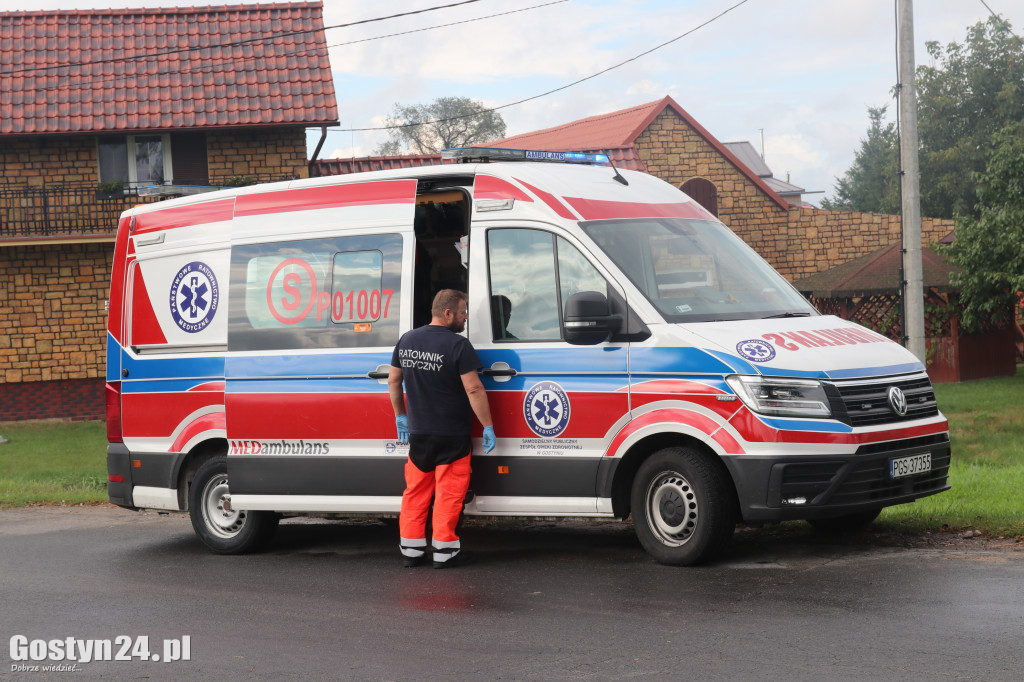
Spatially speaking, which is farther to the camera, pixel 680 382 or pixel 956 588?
pixel 680 382

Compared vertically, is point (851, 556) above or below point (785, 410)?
below

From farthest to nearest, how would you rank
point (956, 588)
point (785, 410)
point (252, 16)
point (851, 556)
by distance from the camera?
1. point (252, 16)
2. point (851, 556)
3. point (785, 410)
4. point (956, 588)

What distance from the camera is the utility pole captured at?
13281 millimetres

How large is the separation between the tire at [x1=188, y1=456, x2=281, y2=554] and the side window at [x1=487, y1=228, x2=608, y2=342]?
2495 millimetres

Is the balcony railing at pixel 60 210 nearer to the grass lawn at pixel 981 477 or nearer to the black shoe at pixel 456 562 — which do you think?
the grass lawn at pixel 981 477

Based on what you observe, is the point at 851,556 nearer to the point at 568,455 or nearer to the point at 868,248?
the point at 568,455

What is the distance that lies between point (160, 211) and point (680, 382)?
471cm

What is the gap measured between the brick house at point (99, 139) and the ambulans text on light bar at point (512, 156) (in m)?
15.1

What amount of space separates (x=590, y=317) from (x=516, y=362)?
70cm

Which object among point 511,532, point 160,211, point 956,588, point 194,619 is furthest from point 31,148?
point 956,588

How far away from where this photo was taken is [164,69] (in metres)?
24.6

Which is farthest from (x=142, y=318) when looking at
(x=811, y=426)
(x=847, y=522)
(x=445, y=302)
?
(x=847, y=522)

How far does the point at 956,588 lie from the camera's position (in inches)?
A: 254

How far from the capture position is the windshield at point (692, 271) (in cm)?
756
